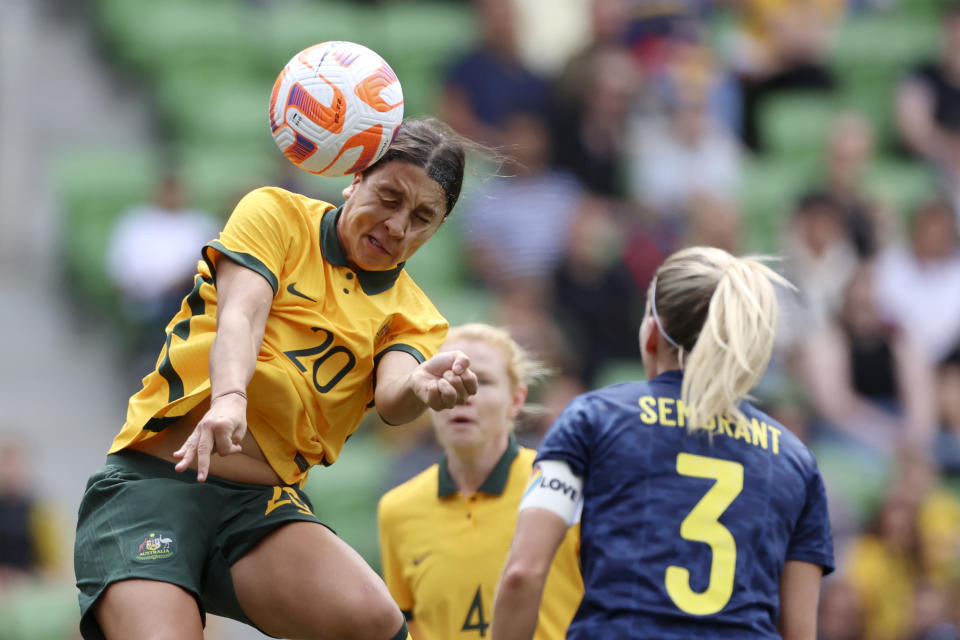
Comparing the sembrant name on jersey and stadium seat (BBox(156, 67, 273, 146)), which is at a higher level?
stadium seat (BBox(156, 67, 273, 146))

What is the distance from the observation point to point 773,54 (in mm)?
11164

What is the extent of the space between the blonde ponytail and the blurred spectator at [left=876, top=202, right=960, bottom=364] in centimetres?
638

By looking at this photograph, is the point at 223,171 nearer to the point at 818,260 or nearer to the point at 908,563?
the point at 818,260

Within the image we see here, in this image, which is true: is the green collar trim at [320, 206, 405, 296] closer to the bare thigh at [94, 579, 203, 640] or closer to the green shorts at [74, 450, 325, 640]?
the green shorts at [74, 450, 325, 640]

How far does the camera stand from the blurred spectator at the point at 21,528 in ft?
24.7

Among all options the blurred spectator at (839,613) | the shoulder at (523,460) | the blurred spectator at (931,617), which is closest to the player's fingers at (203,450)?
the shoulder at (523,460)

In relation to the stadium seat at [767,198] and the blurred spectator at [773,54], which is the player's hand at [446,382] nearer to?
the stadium seat at [767,198]

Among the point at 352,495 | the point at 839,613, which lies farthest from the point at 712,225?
the point at 352,495

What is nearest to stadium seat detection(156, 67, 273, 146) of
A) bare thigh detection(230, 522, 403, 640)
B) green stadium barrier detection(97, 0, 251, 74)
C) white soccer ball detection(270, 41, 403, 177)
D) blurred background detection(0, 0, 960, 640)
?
blurred background detection(0, 0, 960, 640)

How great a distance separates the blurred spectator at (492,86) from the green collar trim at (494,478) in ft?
17.4

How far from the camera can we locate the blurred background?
807 cm

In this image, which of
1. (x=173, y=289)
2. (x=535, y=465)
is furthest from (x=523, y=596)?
(x=173, y=289)

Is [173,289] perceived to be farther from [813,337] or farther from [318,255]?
[318,255]

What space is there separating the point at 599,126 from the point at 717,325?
664 cm
